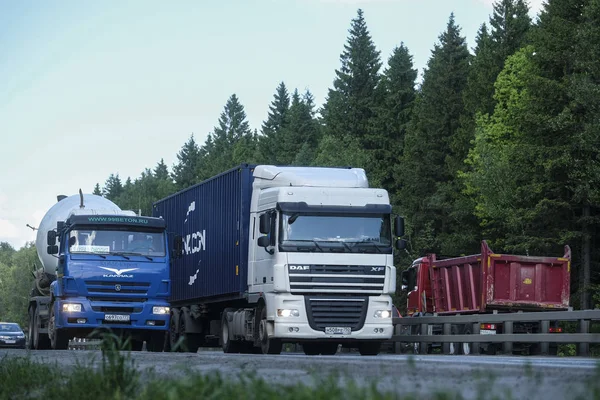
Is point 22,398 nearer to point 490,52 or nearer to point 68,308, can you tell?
point 68,308

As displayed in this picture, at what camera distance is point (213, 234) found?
1086 inches

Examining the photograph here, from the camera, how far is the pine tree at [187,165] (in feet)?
→ 527

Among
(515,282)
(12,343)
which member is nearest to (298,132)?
Result: (12,343)

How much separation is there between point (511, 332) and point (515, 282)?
229 inches

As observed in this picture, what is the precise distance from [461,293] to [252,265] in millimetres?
9725

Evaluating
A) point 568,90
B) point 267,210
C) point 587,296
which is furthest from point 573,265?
point 267,210

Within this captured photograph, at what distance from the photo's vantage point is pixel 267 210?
2333 cm

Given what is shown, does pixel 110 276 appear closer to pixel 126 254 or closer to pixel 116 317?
pixel 126 254

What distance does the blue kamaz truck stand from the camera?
2589 centimetres

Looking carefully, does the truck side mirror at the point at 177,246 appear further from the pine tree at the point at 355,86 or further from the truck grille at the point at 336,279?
the pine tree at the point at 355,86

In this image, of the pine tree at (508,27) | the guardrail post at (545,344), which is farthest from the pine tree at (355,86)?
the guardrail post at (545,344)

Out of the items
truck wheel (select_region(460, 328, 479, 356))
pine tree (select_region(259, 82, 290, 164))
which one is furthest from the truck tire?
→ pine tree (select_region(259, 82, 290, 164))

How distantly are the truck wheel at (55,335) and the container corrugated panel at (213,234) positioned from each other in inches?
134

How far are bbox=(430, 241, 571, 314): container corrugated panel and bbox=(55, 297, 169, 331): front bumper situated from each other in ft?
29.5
